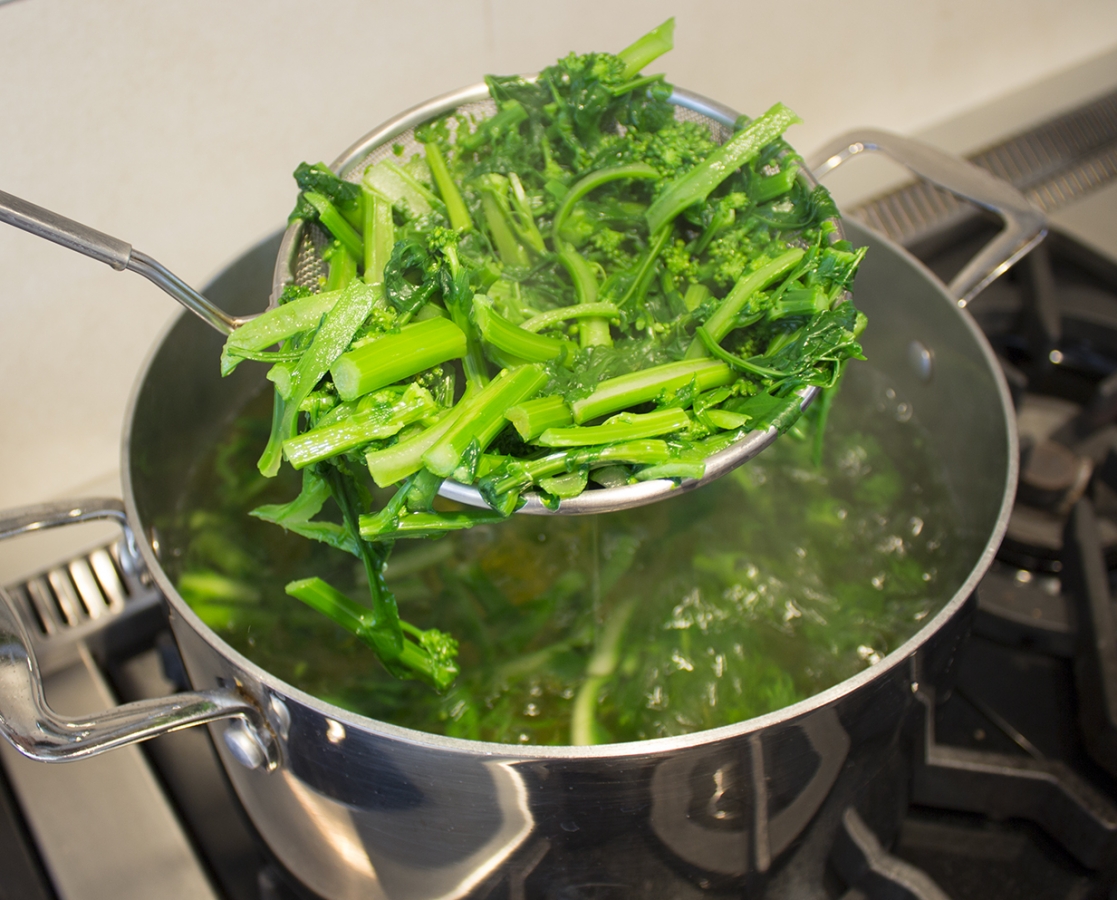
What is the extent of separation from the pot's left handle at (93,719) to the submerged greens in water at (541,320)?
0.19 meters

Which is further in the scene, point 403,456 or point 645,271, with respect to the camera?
point 645,271

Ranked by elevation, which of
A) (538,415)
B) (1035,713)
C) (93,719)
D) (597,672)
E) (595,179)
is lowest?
(1035,713)

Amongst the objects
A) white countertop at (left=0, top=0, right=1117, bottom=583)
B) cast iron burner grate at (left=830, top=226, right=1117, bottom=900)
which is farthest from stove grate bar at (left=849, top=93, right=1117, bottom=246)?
cast iron burner grate at (left=830, top=226, right=1117, bottom=900)

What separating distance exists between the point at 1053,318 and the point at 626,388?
1.05m

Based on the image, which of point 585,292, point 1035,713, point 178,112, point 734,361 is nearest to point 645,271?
point 585,292

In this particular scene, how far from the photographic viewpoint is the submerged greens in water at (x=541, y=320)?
0.88 m

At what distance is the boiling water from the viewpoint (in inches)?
46.2

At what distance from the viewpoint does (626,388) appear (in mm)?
950

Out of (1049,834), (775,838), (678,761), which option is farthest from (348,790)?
(1049,834)

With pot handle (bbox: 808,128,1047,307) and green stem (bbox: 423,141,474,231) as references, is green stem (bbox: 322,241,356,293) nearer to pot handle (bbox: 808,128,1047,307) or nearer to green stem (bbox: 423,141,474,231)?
green stem (bbox: 423,141,474,231)

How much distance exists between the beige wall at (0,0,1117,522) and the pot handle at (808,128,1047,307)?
49 cm

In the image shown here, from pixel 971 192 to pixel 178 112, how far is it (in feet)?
3.79

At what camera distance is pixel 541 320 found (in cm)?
100

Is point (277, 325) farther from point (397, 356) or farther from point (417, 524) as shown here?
point (417, 524)
